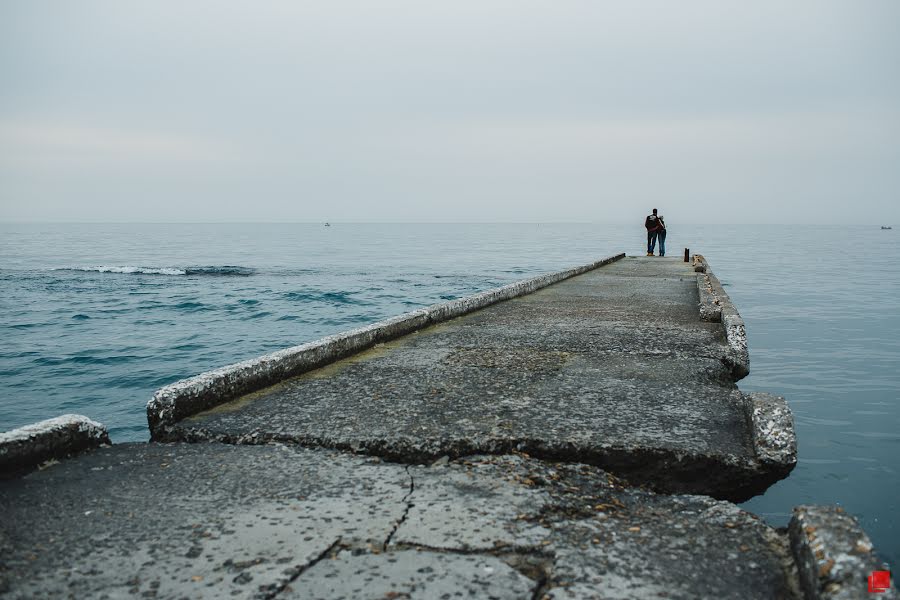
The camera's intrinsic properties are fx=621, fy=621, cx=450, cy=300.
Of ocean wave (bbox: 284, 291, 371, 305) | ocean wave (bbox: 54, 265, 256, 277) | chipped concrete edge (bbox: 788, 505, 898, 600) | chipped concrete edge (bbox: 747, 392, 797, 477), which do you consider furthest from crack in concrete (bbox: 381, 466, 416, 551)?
ocean wave (bbox: 54, 265, 256, 277)

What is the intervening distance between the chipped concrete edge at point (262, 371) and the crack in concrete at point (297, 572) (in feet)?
4.94

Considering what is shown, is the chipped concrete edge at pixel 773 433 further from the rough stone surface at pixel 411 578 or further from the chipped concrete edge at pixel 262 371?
the chipped concrete edge at pixel 262 371

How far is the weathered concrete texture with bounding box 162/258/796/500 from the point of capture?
9.02 ft

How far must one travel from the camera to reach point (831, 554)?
1710 mm

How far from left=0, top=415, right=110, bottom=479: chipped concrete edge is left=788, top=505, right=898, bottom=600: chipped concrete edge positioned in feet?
9.43

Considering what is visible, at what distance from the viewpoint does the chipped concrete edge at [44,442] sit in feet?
8.45

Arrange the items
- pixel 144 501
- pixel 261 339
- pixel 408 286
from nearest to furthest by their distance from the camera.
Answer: pixel 144 501, pixel 261 339, pixel 408 286

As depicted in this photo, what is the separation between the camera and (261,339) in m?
15.4

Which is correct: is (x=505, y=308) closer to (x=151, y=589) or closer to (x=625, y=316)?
(x=625, y=316)

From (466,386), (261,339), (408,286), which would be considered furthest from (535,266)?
(466,386)

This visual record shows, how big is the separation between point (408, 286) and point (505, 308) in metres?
20.1

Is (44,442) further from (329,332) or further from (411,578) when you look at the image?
(329,332)

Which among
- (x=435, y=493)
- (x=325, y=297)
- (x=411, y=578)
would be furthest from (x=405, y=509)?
(x=325, y=297)

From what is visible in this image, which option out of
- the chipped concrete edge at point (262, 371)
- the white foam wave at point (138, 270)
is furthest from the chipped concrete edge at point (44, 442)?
A: the white foam wave at point (138, 270)
